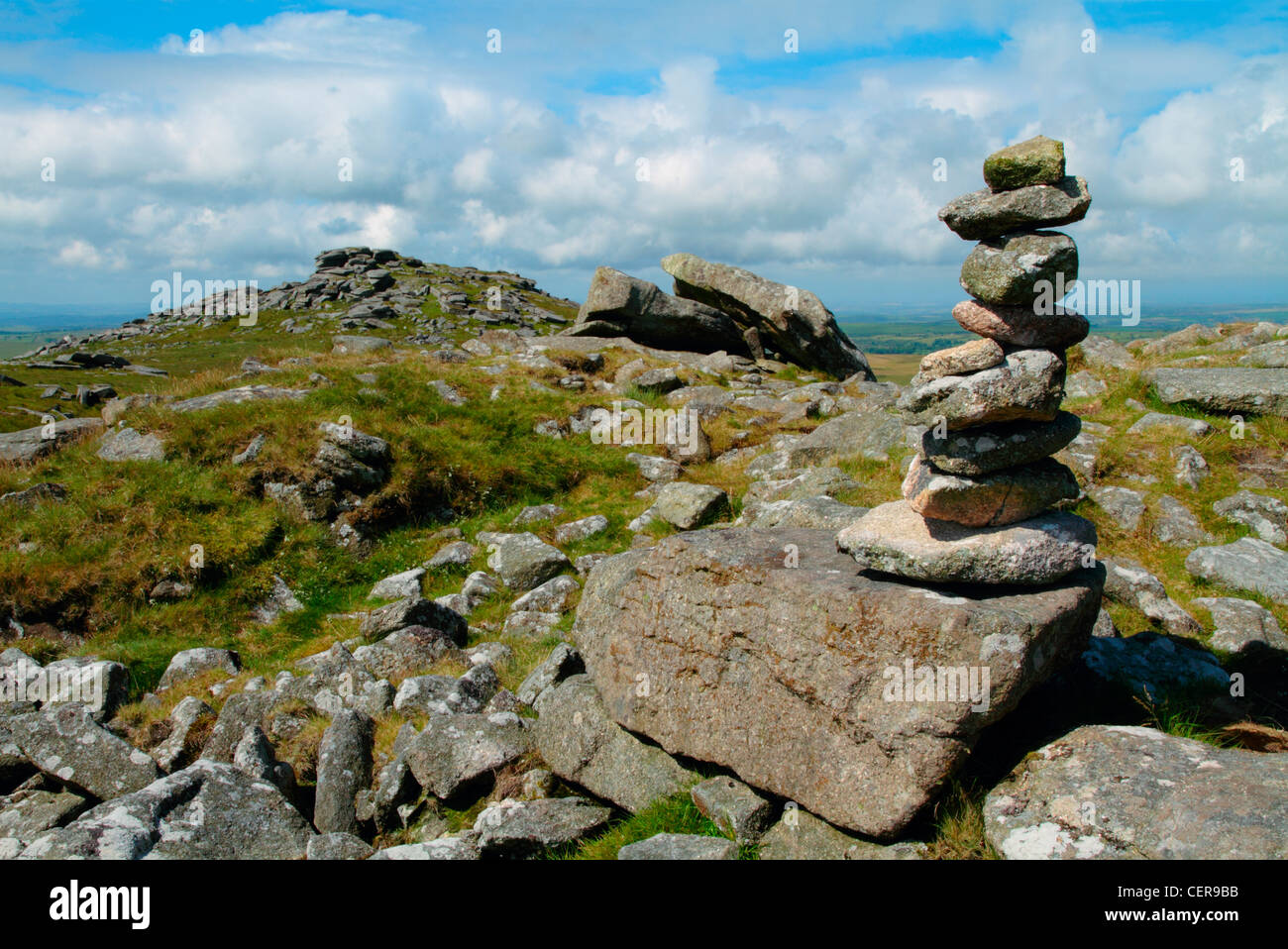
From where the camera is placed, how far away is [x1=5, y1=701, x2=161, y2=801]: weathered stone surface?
9.03 meters

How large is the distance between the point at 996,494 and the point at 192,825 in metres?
8.58

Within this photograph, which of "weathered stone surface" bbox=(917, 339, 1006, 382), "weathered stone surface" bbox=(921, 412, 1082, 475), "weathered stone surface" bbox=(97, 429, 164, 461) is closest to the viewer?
"weathered stone surface" bbox=(917, 339, 1006, 382)

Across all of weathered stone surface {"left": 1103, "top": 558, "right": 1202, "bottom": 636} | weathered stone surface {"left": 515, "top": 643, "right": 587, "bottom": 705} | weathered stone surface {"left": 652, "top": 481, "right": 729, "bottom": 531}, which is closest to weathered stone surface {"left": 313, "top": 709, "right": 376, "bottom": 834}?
weathered stone surface {"left": 515, "top": 643, "right": 587, "bottom": 705}

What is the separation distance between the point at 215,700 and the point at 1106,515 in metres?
14.8

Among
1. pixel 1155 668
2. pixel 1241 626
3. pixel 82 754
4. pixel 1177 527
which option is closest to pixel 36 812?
pixel 82 754

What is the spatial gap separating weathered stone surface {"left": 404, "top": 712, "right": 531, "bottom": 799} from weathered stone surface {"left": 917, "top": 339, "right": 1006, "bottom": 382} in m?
6.16

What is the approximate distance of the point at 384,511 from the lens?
16703mm

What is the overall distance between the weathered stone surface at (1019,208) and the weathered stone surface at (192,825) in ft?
30.0

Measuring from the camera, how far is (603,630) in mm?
9047

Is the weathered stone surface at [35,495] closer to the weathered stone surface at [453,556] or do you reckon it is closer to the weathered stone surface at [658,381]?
the weathered stone surface at [453,556]

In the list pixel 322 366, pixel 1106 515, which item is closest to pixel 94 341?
pixel 322 366

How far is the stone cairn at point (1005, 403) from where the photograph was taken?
6.88 metres

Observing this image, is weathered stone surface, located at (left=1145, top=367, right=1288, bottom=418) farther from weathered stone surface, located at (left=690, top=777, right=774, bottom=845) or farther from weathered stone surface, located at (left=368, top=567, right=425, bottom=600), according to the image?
weathered stone surface, located at (left=368, top=567, right=425, bottom=600)

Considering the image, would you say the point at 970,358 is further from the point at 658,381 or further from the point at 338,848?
the point at 658,381
